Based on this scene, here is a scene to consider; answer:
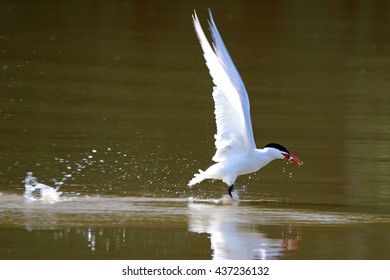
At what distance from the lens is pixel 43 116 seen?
51.9ft

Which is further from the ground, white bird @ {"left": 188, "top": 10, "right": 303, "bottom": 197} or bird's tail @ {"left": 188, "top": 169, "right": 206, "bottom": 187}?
white bird @ {"left": 188, "top": 10, "right": 303, "bottom": 197}

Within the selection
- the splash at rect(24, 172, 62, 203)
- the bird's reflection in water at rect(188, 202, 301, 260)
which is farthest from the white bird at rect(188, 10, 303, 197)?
the splash at rect(24, 172, 62, 203)

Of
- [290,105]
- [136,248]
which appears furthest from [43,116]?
[136,248]

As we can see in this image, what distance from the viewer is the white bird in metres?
11.2

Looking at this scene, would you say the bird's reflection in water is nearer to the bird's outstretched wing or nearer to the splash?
the bird's outstretched wing

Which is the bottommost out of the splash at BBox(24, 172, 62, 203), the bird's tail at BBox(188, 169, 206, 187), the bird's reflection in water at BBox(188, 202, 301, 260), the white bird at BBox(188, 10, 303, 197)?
the bird's reflection in water at BBox(188, 202, 301, 260)

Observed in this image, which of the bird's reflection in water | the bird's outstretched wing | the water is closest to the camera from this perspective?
the bird's reflection in water

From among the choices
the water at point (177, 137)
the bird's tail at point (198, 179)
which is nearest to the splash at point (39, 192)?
the water at point (177, 137)

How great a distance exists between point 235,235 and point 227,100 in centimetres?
153

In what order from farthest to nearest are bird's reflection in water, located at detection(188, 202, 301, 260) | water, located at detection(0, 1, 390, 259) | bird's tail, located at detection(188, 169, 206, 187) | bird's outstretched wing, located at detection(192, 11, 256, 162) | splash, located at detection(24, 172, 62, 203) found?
bird's tail, located at detection(188, 169, 206, 187) → splash, located at detection(24, 172, 62, 203) → bird's outstretched wing, located at detection(192, 11, 256, 162) → water, located at detection(0, 1, 390, 259) → bird's reflection in water, located at detection(188, 202, 301, 260)

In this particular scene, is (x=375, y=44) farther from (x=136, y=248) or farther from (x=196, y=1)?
(x=136, y=248)

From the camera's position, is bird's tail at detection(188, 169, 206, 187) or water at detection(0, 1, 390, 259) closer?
water at detection(0, 1, 390, 259)

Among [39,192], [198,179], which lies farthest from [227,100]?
[39,192]

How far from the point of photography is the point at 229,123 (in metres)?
11.7
